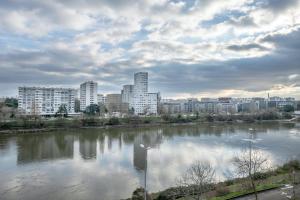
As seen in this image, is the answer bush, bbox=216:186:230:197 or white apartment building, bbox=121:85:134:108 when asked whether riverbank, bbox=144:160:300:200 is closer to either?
bush, bbox=216:186:230:197

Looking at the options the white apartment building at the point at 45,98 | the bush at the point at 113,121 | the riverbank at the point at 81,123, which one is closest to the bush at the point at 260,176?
the riverbank at the point at 81,123

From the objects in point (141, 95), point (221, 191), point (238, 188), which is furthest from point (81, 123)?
point (141, 95)

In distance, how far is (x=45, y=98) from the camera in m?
50.3

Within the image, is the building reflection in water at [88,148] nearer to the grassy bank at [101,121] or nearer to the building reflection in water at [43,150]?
the building reflection in water at [43,150]

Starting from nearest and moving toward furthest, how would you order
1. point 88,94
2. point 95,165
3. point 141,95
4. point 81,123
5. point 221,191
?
point 221,191 → point 95,165 → point 81,123 → point 88,94 → point 141,95

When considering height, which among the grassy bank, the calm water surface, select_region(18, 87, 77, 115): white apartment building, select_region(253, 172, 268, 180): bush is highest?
select_region(18, 87, 77, 115): white apartment building

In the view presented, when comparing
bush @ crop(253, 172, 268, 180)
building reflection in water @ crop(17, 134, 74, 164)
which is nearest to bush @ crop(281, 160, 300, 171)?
bush @ crop(253, 172, 268, 180)

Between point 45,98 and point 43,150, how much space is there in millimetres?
33658

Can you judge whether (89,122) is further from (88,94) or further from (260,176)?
(88,94)

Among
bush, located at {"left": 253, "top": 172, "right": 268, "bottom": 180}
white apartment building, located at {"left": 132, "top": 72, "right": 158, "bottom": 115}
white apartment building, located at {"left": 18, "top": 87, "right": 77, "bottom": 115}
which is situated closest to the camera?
bush, located at {"left": 253, "top": 172, "right": 268, "bottom": 180}

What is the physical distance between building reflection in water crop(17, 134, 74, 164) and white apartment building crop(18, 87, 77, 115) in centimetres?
2604

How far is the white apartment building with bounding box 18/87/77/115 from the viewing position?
48.2 meters

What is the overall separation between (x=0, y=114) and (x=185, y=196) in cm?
3245

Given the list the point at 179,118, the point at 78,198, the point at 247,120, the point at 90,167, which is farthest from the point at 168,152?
the point at 247,120
